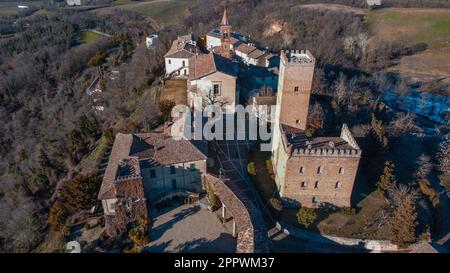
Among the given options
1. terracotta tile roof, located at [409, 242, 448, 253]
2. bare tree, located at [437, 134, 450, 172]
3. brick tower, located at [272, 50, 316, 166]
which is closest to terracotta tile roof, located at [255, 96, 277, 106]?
brick tower, located at [272, 50, 316, 166]

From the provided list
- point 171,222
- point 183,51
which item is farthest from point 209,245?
point 183,51

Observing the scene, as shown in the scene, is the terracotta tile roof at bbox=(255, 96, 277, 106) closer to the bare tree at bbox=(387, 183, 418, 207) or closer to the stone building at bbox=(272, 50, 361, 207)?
the stone building at bbox=(272, 50, 361, 207)

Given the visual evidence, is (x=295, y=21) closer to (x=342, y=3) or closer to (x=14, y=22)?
(x=342, y=3)

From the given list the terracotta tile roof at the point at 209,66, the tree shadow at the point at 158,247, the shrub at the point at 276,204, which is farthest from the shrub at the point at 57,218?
the terracotta tile roof at the point at 209,66

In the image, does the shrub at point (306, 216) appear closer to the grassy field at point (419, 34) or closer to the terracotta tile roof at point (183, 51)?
the terracotta tile roof at point (183, 51)
